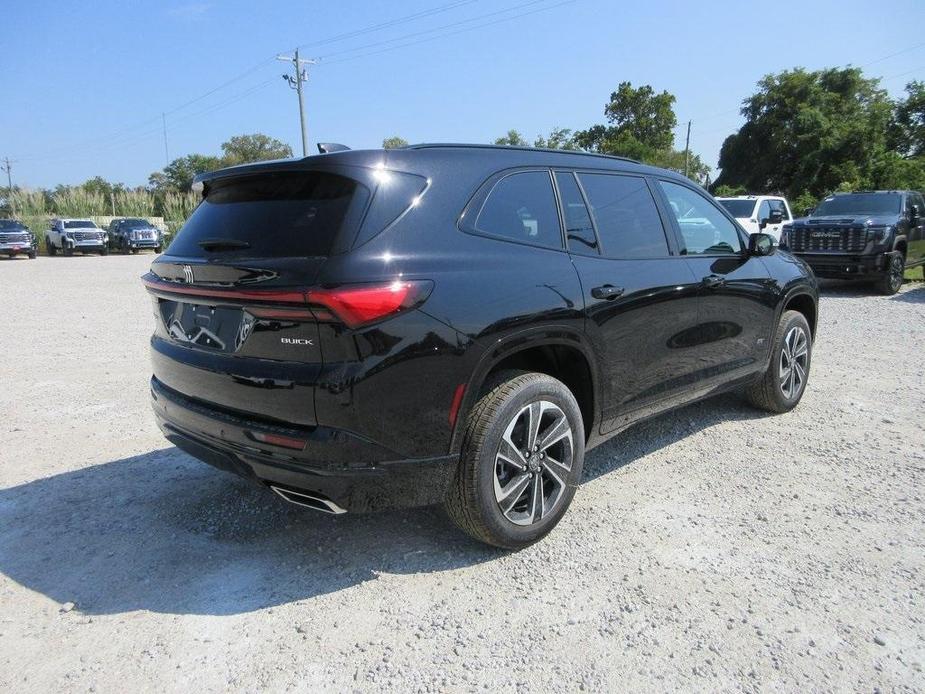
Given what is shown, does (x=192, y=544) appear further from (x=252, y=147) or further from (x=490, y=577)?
(x=252, y=147)

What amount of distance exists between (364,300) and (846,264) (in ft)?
41.0

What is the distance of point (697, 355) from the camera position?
401 cm

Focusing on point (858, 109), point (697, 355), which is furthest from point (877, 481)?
point (858, 109)

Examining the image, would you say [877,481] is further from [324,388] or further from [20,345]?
[20,345]

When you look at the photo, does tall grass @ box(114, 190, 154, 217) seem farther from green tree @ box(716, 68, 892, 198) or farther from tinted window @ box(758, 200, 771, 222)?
green tree @ box(716, 68, 892, 198)

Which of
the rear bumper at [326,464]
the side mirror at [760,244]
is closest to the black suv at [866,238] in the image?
the side mirror at [760,244]

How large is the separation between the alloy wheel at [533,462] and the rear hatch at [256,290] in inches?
37.0

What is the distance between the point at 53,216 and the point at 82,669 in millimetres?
36135

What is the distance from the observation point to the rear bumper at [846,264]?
39.6 feet

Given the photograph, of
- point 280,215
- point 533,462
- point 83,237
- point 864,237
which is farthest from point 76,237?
point 533,462

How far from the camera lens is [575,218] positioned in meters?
3.36

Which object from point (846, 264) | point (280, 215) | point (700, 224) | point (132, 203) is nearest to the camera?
point (280, 215)

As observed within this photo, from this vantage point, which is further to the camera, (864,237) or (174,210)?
(174,210)

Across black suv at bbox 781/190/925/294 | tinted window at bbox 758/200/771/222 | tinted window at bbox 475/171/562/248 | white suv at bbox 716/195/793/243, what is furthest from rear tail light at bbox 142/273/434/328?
tinted window at bbox 758/200/771/222
